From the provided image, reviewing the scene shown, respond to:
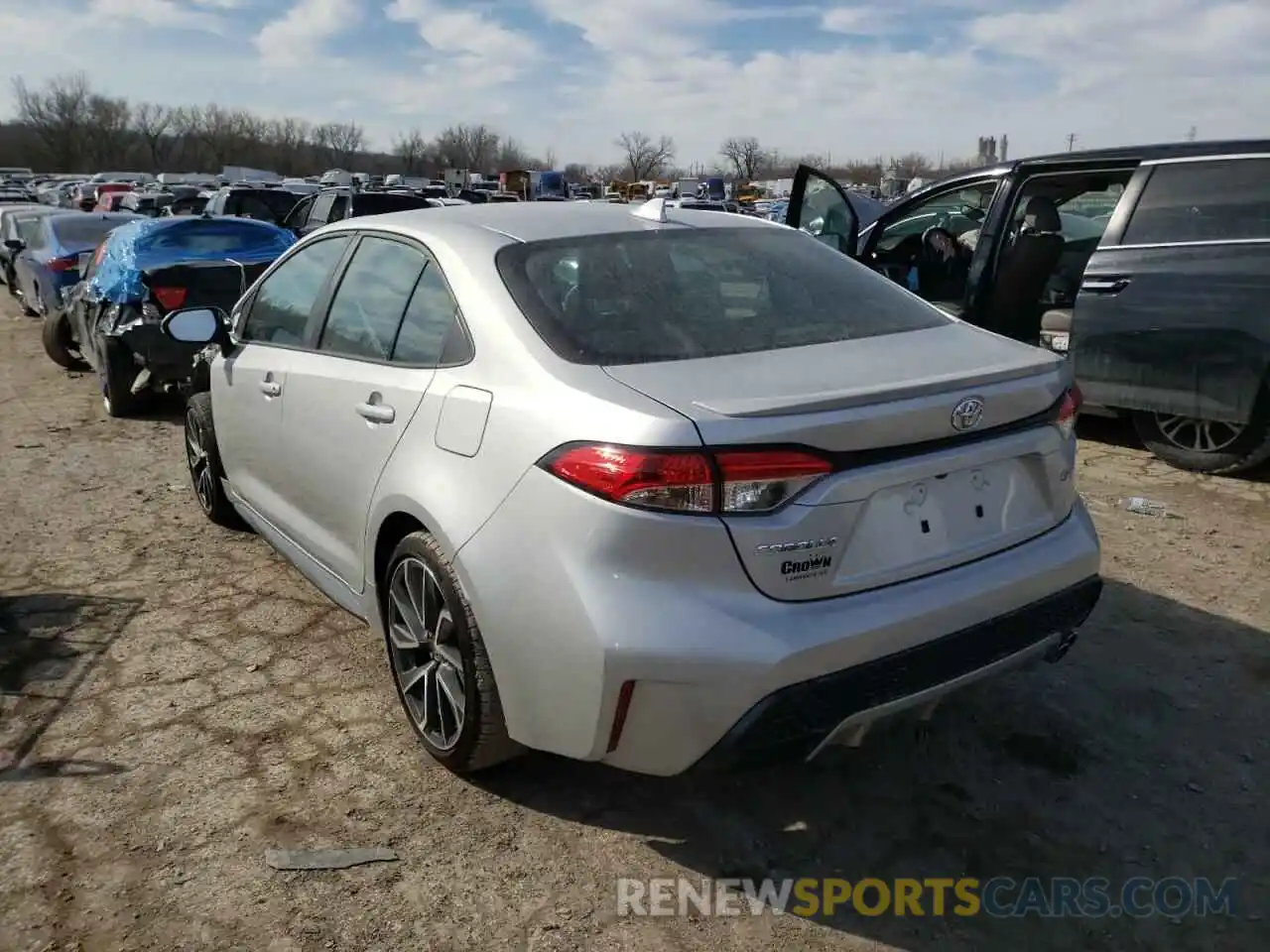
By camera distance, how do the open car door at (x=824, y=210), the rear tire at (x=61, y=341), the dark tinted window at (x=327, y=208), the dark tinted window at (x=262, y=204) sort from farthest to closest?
the dark tinted window at (x=262, y=204), the dark tinted window at (x=327, y=208), the rear tire at (x=61, y=341), the open car door at (x=824, y=210)

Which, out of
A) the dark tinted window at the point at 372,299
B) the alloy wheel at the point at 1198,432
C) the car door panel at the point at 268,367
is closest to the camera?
the dark tinted window at the point at 372,299

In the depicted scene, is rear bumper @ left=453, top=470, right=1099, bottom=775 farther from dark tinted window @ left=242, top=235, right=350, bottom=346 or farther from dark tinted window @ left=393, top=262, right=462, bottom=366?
dark tinted window @ left=242, top=235, right=350, bottom=346

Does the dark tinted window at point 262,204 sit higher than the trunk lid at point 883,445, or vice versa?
the dark tinted window at point 262,204

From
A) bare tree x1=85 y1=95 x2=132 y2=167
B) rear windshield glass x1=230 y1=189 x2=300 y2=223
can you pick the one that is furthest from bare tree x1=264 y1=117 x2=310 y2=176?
rear windshield glass x1=230 y1=189 x2=300 y2=223

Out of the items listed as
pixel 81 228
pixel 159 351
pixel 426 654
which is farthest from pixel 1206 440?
pixel 81 228

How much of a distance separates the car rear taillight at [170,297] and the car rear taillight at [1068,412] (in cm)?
677

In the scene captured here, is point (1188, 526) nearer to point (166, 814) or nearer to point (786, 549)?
point (786, 549)

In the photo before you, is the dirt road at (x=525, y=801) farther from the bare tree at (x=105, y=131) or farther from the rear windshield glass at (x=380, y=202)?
the bare tree at (x=105, y=131)

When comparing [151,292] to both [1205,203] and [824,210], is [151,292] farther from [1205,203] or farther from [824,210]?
[1205,203]

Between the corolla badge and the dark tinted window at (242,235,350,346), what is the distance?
2287 mm

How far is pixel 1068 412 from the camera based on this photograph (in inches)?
106

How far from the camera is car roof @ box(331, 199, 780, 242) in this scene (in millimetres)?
3049

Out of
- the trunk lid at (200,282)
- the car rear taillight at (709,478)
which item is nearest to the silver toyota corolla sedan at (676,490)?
the car rear taillight at (709,478)

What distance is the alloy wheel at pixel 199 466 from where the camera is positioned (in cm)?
491
